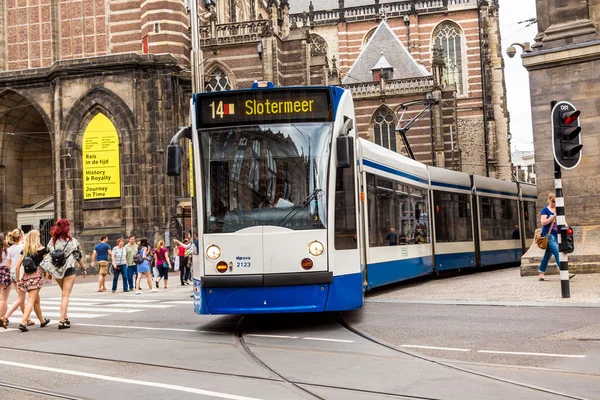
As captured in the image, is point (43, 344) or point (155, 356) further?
point (43, 344)

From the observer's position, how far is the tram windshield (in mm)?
8938

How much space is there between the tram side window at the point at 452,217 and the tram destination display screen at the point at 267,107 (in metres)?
8.51

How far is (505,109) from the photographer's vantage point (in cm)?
6103

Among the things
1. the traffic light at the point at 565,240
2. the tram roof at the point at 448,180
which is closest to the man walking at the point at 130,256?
the tram roof at the point at 448,180

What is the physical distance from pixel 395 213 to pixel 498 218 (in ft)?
24.7

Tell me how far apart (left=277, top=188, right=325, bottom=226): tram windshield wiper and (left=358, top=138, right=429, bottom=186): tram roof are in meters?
3.32

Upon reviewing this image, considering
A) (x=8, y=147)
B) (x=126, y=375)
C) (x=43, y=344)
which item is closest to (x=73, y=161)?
(x=8, y=147)

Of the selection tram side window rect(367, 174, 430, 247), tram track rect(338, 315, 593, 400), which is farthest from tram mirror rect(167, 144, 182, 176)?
tram side window rect(367, 174, 430, 247)

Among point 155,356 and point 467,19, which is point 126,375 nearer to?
point 155,356

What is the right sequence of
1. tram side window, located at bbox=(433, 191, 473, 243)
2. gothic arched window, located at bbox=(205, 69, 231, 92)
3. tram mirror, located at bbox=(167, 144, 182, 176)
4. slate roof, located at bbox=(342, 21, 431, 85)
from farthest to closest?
1. slate roof, located at bbox=(342, 21, 431, 85)
2. gothic arched window, located at bbox=(205, 69, 231, 92)
3. tram side window, located at bbox=(433, 191, 473, 243)
4. tram mirror, located at bbox=(167, 144, 182, 176)

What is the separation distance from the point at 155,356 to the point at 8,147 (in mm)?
31364

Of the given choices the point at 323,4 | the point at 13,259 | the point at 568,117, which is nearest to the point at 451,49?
the point at 323,4

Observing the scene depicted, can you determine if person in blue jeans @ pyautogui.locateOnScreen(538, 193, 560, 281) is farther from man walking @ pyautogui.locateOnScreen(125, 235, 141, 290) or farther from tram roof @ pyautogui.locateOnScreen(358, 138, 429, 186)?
man walking @ pyautogui.locateOnScreen(125, 235, 141, 290)

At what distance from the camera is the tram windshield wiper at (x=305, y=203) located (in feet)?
29.3
